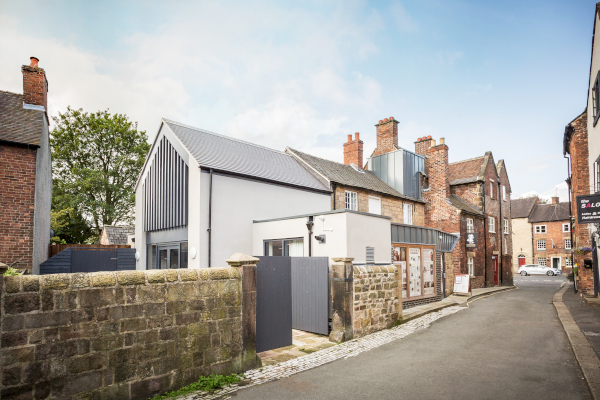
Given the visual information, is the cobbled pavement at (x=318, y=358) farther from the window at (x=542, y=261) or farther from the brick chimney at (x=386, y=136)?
the window at (x=542, y=261)

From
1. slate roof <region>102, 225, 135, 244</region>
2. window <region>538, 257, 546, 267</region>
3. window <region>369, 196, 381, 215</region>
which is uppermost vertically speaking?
window <region>369, 196, 381, 215</region>

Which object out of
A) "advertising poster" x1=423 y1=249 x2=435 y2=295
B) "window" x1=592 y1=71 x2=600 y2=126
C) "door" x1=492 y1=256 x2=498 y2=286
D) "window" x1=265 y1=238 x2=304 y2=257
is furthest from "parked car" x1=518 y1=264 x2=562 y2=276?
"window" x1=265 y1=238 x2=304 y2=257

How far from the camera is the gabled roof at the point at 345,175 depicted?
738 inches

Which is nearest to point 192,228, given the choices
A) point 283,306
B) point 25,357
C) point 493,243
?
point 283,306

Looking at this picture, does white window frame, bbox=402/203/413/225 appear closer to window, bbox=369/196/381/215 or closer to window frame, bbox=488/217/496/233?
window, bbox=369/196/381/215

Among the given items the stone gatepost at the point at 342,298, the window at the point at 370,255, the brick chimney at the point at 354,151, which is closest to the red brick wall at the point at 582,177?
the brick chimney at the point at 354,151

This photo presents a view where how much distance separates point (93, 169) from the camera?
1225 inches

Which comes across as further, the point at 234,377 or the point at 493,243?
the point at 493,243

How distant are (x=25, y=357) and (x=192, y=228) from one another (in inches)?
308

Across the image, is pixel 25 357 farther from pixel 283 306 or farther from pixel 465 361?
pixel 465 361

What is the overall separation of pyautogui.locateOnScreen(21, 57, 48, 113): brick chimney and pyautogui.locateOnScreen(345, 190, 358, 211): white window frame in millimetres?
13226

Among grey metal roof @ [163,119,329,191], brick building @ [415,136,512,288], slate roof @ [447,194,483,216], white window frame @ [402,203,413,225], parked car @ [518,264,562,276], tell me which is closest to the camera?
grey metal roof @ [163,119,329,191]

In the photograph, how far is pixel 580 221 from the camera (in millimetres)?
11906

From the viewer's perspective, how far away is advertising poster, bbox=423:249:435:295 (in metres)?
15.8
